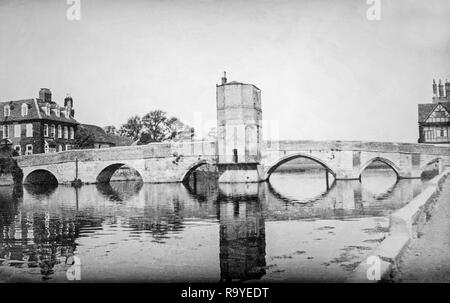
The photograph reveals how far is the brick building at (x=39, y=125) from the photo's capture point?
73.5 ft

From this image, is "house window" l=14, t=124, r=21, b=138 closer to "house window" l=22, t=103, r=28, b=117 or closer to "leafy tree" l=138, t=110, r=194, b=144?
"house window" l=22, t=103, r=28, b=117

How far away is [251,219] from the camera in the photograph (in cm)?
1055

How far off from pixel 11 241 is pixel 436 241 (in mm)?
7433

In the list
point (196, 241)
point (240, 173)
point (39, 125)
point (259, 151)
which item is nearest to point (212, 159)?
point (240, 173)

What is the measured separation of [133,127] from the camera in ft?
151

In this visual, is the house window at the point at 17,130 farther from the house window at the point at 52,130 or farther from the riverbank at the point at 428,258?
the riverbank at the point at 428,258

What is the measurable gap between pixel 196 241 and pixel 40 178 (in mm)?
26671

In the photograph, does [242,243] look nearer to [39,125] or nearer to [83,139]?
[39,125]

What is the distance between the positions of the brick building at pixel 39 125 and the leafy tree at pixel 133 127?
12.1m

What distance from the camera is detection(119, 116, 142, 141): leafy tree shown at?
150 feet

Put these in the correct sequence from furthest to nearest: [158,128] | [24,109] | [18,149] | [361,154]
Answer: [158,128] → [18,149] → [361,154] → [24,109]

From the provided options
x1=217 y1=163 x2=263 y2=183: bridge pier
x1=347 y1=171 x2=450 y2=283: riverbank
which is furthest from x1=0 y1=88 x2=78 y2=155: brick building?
x1=347 y1=171 x2=450 y2=283: riverbank

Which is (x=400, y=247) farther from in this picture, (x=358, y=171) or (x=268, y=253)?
(x=358, y=171)
